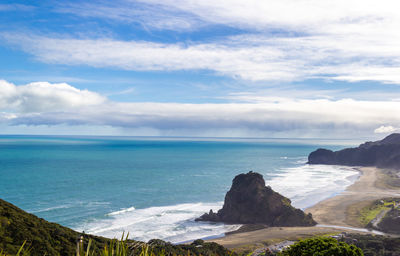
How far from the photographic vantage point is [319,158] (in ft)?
617

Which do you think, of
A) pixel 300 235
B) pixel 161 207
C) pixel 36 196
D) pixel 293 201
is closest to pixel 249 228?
pixel 300 235

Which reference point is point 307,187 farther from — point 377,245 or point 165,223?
point 377,245

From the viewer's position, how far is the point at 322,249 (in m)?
20.8

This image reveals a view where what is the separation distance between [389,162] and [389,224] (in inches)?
4587

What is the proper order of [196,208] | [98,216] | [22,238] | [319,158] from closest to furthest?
Result: [22,238] < [98,216] < [196,208] < [319,158]

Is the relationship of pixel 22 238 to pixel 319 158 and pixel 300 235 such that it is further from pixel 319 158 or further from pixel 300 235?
pixel 319 158

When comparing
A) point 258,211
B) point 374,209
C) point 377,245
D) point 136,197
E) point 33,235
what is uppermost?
point 33,235

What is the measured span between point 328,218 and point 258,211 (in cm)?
1415

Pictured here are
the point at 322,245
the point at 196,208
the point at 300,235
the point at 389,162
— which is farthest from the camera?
the point at 389,162

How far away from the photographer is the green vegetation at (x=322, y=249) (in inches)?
787

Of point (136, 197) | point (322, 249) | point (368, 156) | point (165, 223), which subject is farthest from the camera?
point (368, 156)

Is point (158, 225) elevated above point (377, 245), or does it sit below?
below

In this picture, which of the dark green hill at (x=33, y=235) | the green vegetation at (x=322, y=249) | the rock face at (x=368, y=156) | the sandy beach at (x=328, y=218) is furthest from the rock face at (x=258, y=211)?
the rock face at (x=368, y=156)

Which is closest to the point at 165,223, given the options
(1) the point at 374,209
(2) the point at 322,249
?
(2) the point at 322,249
